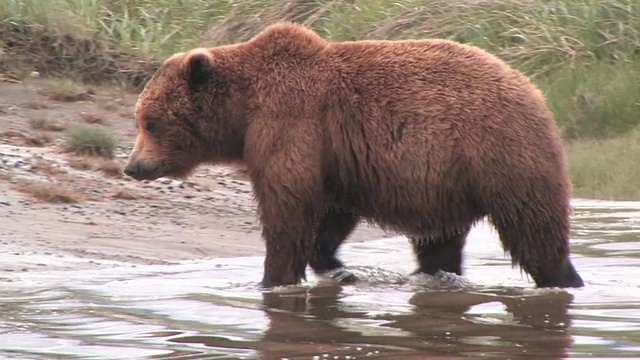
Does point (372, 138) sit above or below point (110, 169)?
above

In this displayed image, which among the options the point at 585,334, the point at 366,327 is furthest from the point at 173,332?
the point at 585,334

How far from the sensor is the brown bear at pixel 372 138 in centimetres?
711

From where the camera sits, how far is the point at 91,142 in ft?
37.3

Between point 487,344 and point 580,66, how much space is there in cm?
999

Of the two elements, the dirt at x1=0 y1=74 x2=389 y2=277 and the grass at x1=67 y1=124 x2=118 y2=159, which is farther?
the grass at x1=67 y1=124 x2=118 y2=159

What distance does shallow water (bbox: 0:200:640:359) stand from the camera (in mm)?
5480

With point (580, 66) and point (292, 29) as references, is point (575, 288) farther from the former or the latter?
point (580, 66)

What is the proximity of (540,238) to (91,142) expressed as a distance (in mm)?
5212

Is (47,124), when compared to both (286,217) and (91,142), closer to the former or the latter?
(91,142)

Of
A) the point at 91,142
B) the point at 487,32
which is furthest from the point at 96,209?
the point at 487,32

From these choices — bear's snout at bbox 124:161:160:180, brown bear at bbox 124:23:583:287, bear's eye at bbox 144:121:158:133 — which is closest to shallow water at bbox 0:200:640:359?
brown bear at bbox 124:23:583:287

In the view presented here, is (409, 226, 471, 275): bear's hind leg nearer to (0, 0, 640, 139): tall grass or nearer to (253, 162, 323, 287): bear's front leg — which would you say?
(253, 162, 323, 287): bear's front leg

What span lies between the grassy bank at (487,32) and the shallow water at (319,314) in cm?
546

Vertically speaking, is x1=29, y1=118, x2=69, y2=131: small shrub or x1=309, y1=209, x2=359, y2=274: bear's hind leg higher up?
x1=29, y1=118, x2=69, y2=131: small shrub
